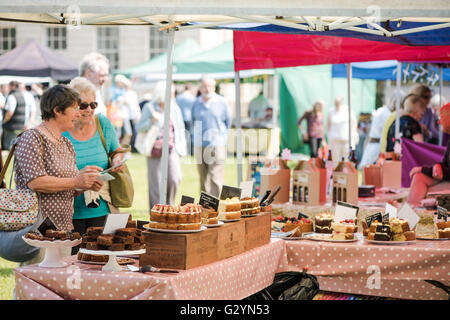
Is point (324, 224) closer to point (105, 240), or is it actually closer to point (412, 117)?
point (105, 240)

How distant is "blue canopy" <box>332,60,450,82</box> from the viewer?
13.2 m

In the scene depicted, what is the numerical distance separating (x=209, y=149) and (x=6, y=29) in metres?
20.9

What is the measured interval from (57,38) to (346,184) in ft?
78.4

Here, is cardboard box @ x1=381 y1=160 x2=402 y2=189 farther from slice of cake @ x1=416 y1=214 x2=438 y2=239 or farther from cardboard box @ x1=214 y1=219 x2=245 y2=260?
cardboard box @ x1=214 y1=219 x2=245 y2=260

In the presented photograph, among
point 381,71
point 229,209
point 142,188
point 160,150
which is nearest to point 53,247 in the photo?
point 229,209

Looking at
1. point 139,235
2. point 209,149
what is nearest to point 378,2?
point 139,235

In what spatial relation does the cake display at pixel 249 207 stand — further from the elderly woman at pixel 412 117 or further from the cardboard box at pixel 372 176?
the elderly woman at pixel 412 117

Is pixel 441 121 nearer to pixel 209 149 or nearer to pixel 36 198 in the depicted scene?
pixel 36 198

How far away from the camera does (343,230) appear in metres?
4.43

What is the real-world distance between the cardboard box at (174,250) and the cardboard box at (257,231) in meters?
0.57

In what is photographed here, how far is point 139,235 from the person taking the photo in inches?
134

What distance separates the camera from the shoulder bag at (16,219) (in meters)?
3.64

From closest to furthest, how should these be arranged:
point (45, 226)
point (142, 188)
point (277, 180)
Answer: point (45, 226) < point (277, 180) < point (142, 188)
